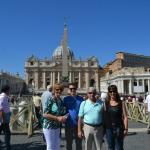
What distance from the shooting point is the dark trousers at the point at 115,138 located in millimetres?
6759

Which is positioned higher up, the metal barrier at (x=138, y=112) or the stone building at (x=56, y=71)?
the stone building at (x=56, y=71)

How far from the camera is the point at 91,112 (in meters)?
6.60

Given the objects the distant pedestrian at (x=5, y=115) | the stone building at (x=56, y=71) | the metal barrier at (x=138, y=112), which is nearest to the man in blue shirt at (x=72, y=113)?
the distant pedestrian at (x=5, y=115)

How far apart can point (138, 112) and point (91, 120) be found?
39.7ft

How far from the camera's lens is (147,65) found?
163m

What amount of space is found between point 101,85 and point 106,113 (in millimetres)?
121407

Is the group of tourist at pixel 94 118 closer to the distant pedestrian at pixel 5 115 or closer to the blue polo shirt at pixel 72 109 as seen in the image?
the blue polo shirt at pixel 72 109

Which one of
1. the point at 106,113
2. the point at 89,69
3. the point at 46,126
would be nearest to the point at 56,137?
the point at 46,126

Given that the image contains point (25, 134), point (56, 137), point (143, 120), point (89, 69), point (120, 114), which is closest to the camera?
point (56, 137)

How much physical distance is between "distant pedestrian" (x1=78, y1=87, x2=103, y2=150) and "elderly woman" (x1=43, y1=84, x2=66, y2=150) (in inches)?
20.3

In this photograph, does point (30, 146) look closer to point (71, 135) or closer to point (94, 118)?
point (71, 135)

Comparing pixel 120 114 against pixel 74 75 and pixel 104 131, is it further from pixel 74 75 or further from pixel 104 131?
pixel 74 75

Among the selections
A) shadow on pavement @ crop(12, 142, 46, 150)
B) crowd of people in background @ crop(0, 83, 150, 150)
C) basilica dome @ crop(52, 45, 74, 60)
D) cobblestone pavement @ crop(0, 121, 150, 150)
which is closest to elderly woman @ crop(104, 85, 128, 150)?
crowd of people in background @ crop(0, 83, 150, 150)

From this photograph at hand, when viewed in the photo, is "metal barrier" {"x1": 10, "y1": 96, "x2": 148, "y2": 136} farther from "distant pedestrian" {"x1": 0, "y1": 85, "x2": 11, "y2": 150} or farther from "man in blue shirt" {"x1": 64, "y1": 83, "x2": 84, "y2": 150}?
"man in blue shirt" {"x1": 64, "y1": 83, "x2": 84, "y2": 150}
